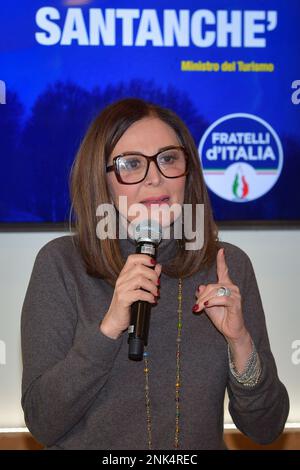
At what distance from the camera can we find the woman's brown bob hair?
166cm

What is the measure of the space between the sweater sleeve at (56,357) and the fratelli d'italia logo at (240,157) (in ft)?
4.40

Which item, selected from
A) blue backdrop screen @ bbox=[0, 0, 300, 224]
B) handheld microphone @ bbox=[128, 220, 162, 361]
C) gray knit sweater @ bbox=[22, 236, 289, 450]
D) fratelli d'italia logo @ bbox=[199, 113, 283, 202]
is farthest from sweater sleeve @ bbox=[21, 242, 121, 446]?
fratelli d'italia logo @ bbox=[199, 113, 283, 202]

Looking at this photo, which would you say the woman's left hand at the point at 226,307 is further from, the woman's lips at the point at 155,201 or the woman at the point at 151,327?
the woman's lips at the point at 155,201

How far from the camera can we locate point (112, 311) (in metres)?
1.45

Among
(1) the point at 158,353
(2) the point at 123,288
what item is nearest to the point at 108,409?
(1) the point at 158,353

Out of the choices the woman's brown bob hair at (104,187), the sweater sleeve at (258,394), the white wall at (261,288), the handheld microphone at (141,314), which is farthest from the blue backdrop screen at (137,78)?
the handheld microphone at (141,314)

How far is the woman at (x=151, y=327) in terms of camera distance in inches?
58.3

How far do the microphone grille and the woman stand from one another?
4cm

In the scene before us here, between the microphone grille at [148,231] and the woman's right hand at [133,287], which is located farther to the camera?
the microphone grille at [148,231]

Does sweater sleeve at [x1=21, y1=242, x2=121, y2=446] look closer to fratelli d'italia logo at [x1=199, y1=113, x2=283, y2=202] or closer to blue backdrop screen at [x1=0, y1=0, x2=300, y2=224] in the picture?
blue backdrop screen at [x1=0, y1=0, x2=300, y2=224]

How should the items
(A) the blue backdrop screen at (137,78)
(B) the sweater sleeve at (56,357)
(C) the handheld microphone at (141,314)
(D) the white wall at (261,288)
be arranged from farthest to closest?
(D) the white wall at (261,288), (A) the blue backdrop screen at (137,78), (B) the sweater sleeve at (56,357), (C) the handheld microphone at (141,314)

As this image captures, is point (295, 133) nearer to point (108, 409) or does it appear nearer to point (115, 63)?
point (115, 63)

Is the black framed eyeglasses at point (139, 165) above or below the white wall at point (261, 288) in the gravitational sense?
above

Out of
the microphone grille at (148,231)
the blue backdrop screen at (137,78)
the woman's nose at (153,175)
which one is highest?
the blue backdrop screen at (137,78)
